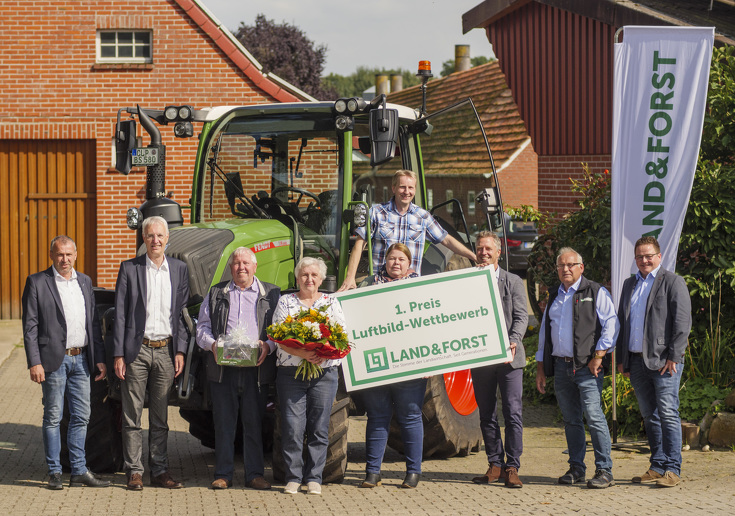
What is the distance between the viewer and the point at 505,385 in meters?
7.45

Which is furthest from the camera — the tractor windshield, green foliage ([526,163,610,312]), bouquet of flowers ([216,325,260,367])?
green foliage ([526,163,610,312])

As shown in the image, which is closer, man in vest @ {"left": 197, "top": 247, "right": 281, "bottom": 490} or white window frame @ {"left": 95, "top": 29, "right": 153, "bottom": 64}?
man in vest @ {"left": 197, "top": 247, "right": 281, "bottom": 490}

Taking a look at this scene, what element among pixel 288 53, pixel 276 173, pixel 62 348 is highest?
pixel 288 53

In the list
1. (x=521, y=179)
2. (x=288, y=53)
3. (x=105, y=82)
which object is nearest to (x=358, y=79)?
(x=288, y=53)

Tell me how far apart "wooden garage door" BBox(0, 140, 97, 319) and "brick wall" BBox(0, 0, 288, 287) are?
285 mm

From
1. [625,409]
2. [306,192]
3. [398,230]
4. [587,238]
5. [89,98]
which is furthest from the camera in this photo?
[89,98]

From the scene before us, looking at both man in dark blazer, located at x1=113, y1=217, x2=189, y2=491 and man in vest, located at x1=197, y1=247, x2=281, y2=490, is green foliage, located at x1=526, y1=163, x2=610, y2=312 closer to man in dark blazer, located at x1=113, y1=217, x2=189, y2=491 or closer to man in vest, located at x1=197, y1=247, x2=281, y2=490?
man in vest, located at x1=197, y1=247, x2=281, y2=490

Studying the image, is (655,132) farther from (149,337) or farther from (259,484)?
(149,337)

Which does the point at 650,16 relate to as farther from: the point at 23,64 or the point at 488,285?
the point at 23,64

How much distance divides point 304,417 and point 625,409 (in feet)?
11.4

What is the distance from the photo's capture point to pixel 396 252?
7348mm

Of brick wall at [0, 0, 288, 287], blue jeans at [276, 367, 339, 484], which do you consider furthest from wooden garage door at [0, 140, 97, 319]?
blue jeans at [276, 367, 339, 484]

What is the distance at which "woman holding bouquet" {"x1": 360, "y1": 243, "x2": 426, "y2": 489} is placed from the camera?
288 inches

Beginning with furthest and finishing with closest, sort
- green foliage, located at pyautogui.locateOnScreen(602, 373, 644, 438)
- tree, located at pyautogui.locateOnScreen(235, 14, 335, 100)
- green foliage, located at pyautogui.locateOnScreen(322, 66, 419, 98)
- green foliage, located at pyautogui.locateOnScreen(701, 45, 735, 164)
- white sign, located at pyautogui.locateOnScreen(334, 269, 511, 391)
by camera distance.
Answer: green foliage, located at pyautogui.locateOnScreen(322, 66, 419, 98) < tree, located at pyautogui.locateOnScreen(235, 14, 335, 100) < green foliage, located at pyautogui.locateOnScreen(701, 45, 735, 164) < green foliage, located at pyautogui.locateOnScreen(602, 373, 644, 438) < white sign, located at pyautogui.locateOnScreen(334, 269, 511, 391)
